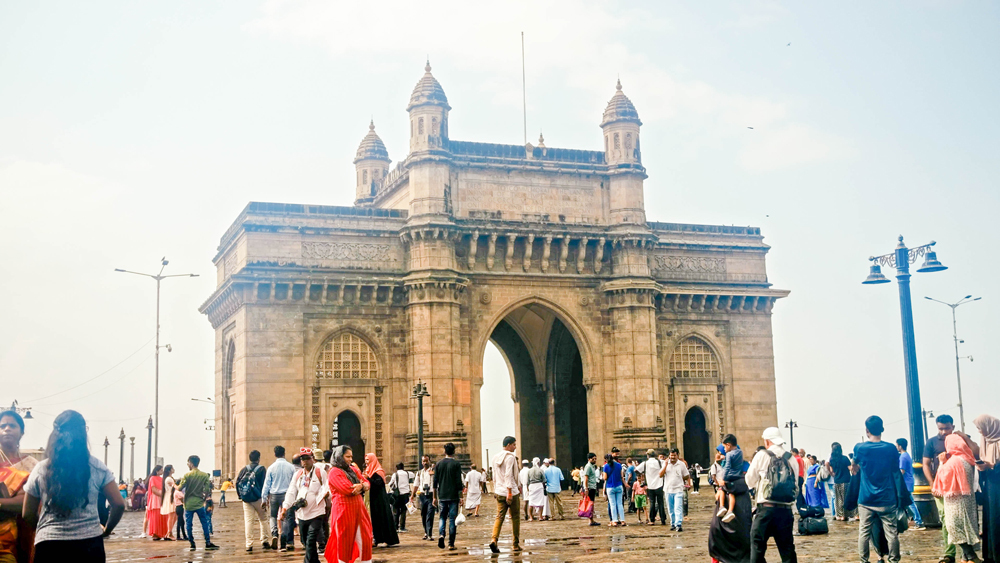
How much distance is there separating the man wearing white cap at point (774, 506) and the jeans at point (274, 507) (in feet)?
29.4

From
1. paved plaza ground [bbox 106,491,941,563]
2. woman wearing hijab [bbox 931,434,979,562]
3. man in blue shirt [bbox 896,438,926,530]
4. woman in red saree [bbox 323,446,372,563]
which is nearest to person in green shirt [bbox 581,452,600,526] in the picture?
paved plaza ground [bbox 106,491,941,563]

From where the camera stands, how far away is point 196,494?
65.8ft

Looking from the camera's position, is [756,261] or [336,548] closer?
[336,548]

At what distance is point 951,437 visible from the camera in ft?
40.1

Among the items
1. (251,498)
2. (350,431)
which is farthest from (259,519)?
(350,431)

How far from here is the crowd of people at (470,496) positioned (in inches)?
321

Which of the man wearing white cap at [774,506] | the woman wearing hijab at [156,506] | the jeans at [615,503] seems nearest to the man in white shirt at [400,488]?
the jeans at [615,503]

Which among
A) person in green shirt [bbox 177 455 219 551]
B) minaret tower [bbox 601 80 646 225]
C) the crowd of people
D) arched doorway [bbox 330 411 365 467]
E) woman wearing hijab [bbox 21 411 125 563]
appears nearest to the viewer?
woman wearing hijab [bbox 21 411 125 563]

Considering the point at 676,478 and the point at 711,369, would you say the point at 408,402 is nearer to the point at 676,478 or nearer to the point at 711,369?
the point at 711,369

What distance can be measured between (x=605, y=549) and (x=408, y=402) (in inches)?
853

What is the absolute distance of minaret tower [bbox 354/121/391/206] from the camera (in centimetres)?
4806

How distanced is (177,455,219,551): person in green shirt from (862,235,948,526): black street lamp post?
12.1 metres

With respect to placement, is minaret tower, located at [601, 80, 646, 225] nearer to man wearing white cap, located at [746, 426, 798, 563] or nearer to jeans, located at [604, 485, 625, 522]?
jeans, located at [604, 485, 625, 522]

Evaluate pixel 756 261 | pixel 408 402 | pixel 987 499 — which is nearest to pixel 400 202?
pixel 408 402
